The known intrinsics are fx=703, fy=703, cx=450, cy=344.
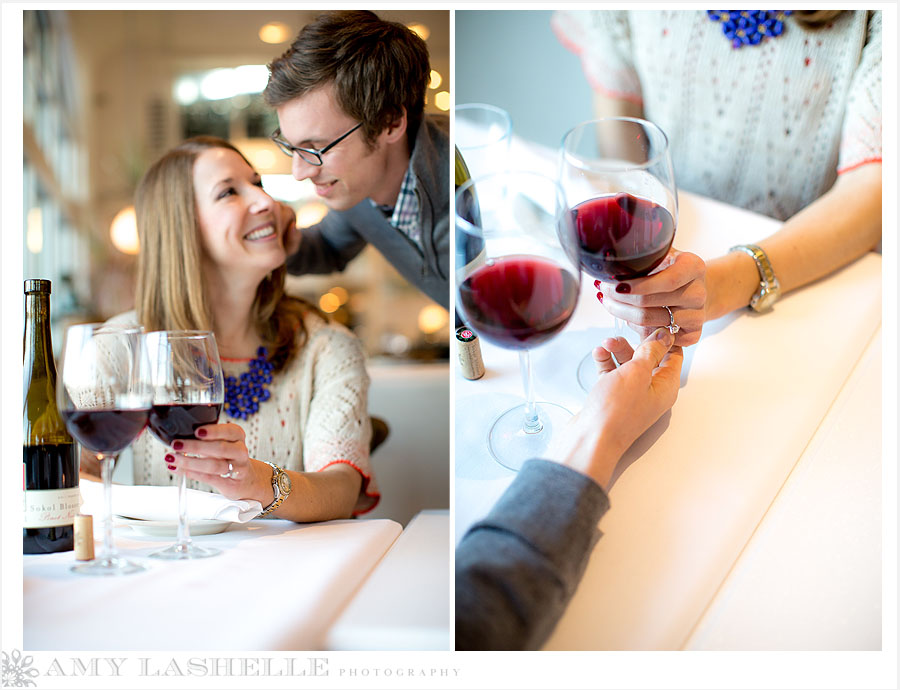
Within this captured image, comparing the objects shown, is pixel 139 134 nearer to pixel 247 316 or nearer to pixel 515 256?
pixel 247 316

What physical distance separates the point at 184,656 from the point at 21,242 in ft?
2.13

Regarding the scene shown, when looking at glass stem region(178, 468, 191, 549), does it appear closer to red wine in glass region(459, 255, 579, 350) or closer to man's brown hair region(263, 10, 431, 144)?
Answer: red wine in glass region(459, 255, 579, 350)

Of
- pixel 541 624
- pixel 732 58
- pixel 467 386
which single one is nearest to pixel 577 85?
pixel 732 58

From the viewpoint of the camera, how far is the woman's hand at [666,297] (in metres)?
0.88

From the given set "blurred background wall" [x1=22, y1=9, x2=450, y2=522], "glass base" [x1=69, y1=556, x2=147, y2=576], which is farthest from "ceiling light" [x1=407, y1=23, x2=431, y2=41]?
"blurred background wall" [x1=22, y1=9, x2=450, y2=522]

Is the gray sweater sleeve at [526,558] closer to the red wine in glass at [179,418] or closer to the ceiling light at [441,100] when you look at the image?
the red wine in glass at [179,418]

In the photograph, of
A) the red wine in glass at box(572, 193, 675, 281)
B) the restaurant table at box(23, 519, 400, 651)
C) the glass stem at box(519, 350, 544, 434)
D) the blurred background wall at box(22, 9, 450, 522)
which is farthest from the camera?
the blurred background wall at box(22, 9, 450, 522)

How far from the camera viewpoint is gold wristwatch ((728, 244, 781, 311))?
3.60ft

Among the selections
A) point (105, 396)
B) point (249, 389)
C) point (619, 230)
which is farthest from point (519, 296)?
point (249, 389)

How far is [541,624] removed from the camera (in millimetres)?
693

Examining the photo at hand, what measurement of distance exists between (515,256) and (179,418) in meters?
0.45

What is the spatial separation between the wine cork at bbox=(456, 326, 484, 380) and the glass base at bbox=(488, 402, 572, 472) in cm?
7

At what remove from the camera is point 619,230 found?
0.77 metres

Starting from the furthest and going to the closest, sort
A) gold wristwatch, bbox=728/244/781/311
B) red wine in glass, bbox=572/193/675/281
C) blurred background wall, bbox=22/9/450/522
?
blurred background wall, bbox=22/9/450/522 → gold wristwatch, bbox=728/244/781/311 → red wine in glass, bbox=572/193/675/281
